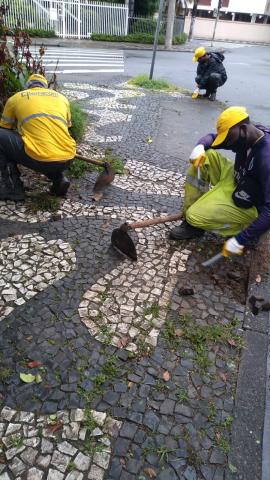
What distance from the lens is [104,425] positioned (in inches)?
84.1

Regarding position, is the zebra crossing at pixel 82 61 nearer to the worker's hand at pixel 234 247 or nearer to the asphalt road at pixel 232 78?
the asphalt road at pixel 232 78

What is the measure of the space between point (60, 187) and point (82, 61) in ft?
40.7

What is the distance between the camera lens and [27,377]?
7.72 feet

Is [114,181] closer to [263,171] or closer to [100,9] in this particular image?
[263,171]

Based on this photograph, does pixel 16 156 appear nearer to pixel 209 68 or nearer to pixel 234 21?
pixel 209 68

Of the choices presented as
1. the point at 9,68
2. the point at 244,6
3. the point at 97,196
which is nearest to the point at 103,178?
the point at 97,196

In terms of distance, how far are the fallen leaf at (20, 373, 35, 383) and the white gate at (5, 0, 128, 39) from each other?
68.4 feet

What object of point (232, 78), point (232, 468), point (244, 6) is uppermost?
point (244, 6)

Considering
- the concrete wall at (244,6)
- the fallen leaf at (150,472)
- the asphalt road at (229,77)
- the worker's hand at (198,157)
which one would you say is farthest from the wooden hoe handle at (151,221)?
the concrete wall at (244,6)

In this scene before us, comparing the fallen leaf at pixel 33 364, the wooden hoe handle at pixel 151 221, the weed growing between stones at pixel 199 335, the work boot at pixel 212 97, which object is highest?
the work boot at pixel 212 97

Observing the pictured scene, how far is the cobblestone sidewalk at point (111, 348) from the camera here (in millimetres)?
2021

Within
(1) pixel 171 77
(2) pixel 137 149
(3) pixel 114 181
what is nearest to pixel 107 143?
(2) pixel 137 149

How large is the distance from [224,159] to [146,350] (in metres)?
2.07

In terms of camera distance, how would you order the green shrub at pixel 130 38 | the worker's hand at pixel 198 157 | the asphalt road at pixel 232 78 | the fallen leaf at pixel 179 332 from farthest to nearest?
1. the green shrub at pixel 130 38
2. the asphalt road at pixel 232 78
3. the worker's hand at pixel 198 157
4. the fallen leaf at pixel 179 332
